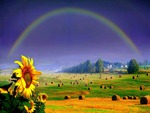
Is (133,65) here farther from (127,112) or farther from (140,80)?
(127,112)

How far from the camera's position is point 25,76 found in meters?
3.11

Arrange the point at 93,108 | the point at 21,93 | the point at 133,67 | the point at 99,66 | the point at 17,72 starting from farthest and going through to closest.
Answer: the point at 99,66
the point at 133,67
the point at 93,108
the point at 21,93
the point at 17,72

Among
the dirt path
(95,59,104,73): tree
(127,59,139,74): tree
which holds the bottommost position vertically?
the dirt path

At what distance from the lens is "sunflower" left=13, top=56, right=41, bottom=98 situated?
9.56 feet

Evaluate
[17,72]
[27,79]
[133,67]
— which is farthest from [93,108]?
[133,67]

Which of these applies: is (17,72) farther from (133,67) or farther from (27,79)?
(133,67)

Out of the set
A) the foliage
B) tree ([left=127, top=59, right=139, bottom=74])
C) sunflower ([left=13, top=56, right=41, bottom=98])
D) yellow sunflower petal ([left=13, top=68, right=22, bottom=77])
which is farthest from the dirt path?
tree ([left=127, top=59, right=139, bottom=74])

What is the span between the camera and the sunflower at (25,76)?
2914mm

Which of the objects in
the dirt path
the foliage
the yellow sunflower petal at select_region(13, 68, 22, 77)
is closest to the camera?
the yellow sunflower petal at select_region(13, 68, 22, 77)

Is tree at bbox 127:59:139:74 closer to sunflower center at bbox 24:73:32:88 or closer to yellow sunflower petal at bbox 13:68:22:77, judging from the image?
sunflower center at bbox 24:73:32:88

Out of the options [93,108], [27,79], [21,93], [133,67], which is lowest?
[93,108]

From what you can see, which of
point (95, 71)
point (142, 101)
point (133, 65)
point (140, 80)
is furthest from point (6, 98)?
point (95, 71)

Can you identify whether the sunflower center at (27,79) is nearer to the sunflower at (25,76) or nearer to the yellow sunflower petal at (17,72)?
the sunflower at (25,76)

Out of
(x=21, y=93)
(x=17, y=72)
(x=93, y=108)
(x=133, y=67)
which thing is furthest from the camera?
(x=133, y=67)
